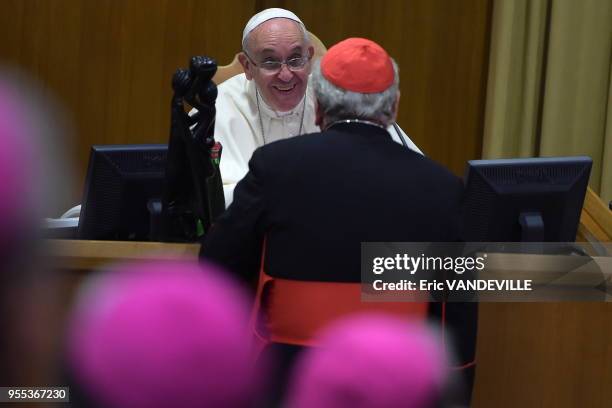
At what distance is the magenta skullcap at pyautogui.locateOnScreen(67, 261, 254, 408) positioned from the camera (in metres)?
0.29

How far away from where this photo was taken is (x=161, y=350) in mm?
296

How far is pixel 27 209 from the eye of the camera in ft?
0.97

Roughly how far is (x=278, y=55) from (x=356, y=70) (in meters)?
1.32

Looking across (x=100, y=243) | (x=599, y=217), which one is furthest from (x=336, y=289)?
(x=599, y=217)

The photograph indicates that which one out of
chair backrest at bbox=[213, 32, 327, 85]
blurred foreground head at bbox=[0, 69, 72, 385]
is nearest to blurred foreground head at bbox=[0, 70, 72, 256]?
blurred foreground head at bbox=[0, 69, 72, 385]

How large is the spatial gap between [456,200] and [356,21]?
3.20m

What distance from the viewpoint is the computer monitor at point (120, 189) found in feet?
9.53

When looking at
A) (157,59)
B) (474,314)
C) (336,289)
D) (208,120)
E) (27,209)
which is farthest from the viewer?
(157,59)

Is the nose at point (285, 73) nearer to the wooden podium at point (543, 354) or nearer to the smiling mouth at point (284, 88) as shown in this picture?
the smiling mouth at point (284, 88)

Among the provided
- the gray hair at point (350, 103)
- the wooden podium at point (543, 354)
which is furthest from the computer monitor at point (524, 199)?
the gray hair at point (350, 103)

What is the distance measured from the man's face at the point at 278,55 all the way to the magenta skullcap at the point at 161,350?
11.4 feet

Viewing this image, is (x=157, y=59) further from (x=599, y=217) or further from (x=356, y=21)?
(x=599, y=217)

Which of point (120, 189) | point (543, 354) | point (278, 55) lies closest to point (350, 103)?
point (120, 189)

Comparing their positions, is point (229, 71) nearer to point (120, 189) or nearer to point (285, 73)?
point (285, 73)
